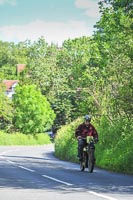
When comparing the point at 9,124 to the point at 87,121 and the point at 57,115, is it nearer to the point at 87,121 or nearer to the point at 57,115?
the point at 57,115

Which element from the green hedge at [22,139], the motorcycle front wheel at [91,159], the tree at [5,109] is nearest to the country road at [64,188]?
the motorcycle front wheel at [91,159]

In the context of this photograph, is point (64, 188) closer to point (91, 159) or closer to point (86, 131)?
point (91, 159)

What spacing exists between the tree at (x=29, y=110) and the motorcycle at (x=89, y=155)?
6742cm

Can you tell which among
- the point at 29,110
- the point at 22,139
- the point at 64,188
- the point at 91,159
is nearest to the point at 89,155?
the point at 91,159

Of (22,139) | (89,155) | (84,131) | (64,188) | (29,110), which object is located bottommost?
(22,139)

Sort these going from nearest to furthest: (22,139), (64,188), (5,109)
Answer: (64,188), (22,139), (5,109)

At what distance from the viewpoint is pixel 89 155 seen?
1922 cm

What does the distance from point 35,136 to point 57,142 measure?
49041mm

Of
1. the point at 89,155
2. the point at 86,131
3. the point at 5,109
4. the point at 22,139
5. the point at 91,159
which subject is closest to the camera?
the point at 91,159

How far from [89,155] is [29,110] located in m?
69.8

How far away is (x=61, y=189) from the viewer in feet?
42.1

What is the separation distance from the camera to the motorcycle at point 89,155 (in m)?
19.1

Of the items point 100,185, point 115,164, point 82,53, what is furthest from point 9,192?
point 82,53

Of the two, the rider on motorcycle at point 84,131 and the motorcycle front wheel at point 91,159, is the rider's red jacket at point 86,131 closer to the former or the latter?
the rider on motorcycle at point 84,131
